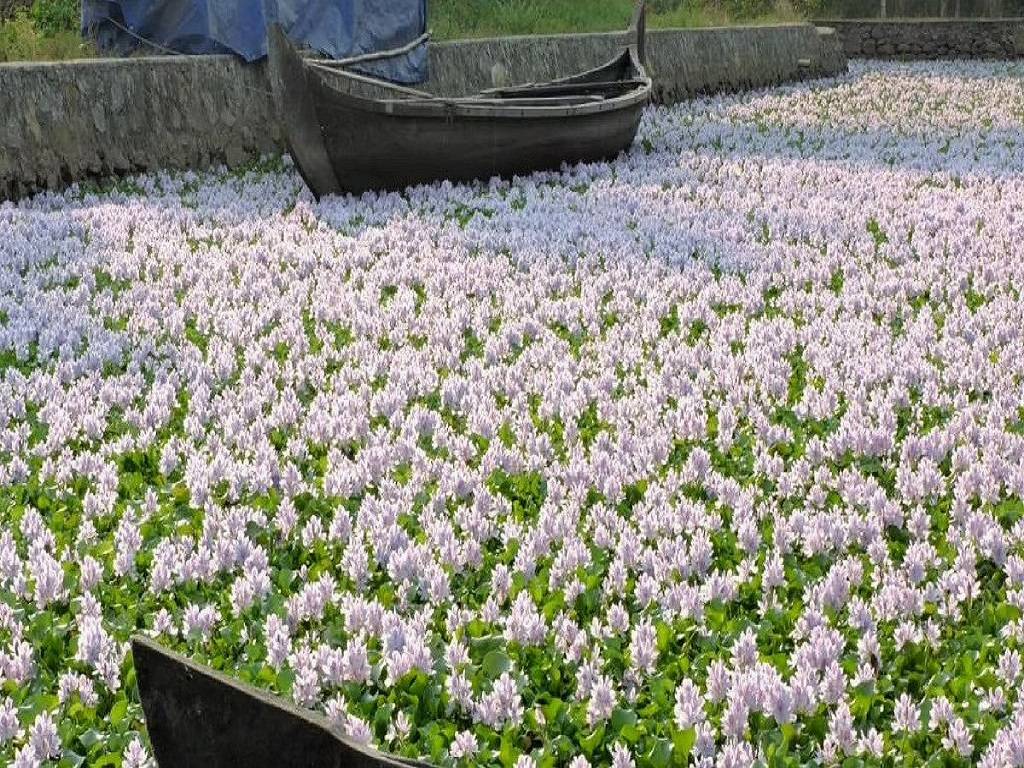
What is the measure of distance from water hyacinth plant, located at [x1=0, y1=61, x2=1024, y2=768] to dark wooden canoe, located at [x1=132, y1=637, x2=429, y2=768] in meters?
1.04

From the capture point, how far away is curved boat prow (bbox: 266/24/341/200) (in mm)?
11219

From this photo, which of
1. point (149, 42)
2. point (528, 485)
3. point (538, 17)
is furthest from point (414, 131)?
point (538, 17)

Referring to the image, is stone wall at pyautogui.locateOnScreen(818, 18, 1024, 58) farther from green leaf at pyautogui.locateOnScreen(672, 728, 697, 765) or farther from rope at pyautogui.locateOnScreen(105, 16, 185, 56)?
green leaf at pyautogui.locateOnScreen(672, 728, 697, 765)

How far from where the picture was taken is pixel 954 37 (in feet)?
113

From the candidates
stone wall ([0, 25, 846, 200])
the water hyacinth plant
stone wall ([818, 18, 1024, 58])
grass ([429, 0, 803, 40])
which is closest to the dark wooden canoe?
the water hyacinth plant

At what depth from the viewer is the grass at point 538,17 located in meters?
22.7

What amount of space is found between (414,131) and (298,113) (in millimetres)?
1205

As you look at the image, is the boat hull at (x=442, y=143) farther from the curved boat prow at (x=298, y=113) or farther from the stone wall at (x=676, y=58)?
the stone wall at (x=676, y=58)

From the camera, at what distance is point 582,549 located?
453 cm

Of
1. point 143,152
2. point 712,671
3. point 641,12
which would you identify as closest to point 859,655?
point 712,671

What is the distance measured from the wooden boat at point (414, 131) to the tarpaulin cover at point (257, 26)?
243cm

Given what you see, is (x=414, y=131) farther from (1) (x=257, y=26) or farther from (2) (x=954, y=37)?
(2) (x=954, y=37)

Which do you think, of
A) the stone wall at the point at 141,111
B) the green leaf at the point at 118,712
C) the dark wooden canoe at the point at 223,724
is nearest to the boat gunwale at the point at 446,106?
the stone wall at the point at 141,111

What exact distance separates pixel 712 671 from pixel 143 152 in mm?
11320
